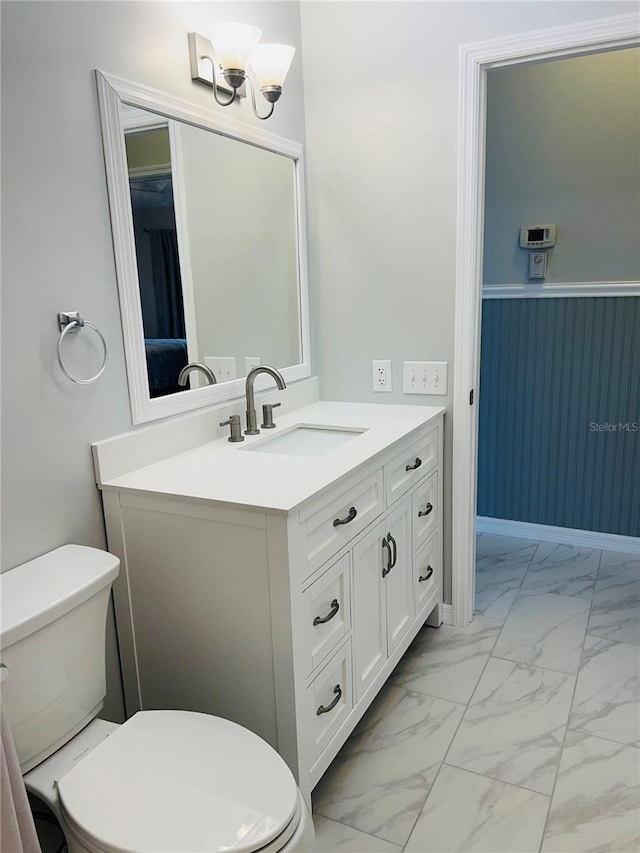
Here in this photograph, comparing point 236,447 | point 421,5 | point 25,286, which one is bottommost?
point 236,447

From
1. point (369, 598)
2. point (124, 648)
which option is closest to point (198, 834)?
point (124, 648)

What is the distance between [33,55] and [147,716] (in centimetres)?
142

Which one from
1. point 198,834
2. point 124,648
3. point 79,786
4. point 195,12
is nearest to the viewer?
point 198,834

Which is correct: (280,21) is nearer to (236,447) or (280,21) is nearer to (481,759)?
(236,447)

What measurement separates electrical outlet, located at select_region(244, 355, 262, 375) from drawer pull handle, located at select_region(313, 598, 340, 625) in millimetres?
883

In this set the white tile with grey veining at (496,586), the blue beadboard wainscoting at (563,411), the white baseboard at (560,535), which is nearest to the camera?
the white tile with grey veining at (496,586)

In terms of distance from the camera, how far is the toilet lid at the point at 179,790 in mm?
1064

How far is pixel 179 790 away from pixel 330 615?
1.83 feet

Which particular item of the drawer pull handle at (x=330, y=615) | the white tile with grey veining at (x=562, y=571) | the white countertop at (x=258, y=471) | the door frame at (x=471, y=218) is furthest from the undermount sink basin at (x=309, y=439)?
the white tile with grey veining at (x=562, y=571)

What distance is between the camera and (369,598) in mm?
1837

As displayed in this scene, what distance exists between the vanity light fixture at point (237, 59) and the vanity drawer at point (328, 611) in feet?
4.36

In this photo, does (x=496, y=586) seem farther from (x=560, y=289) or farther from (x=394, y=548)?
(x=560, y=289)

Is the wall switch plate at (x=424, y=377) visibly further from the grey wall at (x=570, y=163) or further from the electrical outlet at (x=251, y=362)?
the grey wall at (x=570, y=163)

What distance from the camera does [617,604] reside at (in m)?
2.64
